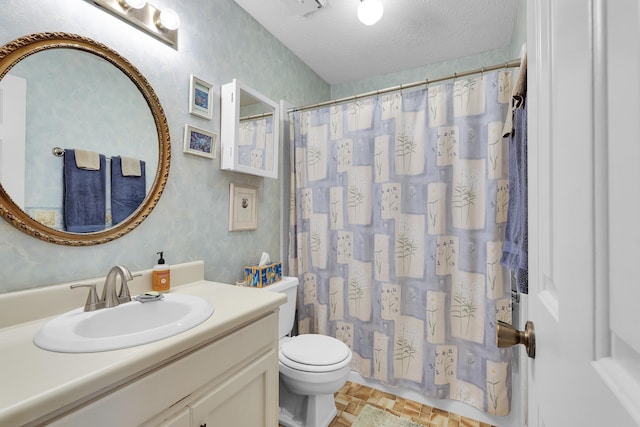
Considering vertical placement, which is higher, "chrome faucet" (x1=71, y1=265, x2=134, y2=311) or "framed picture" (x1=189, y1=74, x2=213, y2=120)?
"framed picture" (x1=189, y1=74, x2=213, y2=120)

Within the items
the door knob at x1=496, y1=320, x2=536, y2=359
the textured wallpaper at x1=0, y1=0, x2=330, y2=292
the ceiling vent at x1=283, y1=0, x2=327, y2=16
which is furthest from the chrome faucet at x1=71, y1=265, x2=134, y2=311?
the ceiling vent at x1=283, y1=0, x2=327, y2=16

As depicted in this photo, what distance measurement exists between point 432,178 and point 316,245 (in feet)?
3.03

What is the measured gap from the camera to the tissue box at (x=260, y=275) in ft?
5.62

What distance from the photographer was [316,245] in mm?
2123

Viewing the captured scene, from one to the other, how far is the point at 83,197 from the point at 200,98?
29.0 inches

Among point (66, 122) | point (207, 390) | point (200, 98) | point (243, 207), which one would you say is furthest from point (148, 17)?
point (207, 390)

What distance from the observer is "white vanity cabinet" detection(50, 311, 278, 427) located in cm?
67

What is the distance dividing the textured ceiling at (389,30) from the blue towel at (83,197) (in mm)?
1368

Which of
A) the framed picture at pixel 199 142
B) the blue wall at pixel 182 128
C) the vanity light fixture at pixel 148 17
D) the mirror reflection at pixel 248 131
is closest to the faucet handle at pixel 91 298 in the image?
the blue wall at pixel 182 128

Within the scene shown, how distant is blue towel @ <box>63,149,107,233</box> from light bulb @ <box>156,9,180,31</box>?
2.18 feet

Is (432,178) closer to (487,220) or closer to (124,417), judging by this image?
(487,220)

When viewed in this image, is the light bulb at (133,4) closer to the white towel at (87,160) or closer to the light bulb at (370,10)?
the white towel at (87,160)

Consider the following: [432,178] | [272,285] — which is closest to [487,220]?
[432,178]

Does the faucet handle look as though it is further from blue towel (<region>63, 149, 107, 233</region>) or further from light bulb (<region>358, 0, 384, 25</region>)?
light bulb (<region>358, 0, 384, 25</region>)
